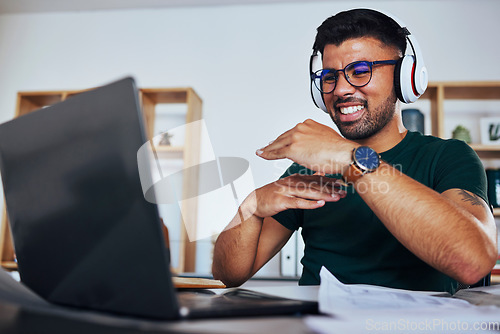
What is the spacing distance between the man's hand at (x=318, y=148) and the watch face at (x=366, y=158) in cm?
1

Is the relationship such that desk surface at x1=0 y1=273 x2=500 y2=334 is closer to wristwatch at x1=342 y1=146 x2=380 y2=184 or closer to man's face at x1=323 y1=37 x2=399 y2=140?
wristwatch at x1=342 y1=146 x2=380 y2=184

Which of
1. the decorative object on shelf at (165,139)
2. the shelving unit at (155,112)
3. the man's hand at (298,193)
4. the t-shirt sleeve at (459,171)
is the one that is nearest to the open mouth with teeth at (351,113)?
the t-shirt sleeve at (459,171)

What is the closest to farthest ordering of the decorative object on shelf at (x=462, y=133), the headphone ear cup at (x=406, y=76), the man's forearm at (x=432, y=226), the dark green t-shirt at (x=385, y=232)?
the man's forearm at (x=432, y=226)
the dark green t-shirt at (x=385, y=232)
the headphone ear cup at (x=406, y=76)
the decorative object on shelf at (x=462, y=133)

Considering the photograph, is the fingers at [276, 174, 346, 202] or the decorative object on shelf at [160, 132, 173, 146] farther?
the decorative object on shelf at [160, 132, 173, 146]

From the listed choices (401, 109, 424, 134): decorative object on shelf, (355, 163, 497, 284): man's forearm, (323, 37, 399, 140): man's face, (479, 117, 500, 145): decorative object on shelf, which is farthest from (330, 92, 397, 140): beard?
(479, 117, 500, 145): decorative object on shelf

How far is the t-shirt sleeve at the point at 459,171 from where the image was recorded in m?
0.89

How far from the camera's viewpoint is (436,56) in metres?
3.08

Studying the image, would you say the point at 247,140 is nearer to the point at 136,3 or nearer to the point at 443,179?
the point at 136,3

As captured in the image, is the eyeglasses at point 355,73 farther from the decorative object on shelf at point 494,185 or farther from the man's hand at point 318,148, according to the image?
the decorative object on shelf at point 494,185

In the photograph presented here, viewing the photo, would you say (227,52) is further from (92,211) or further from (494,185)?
(92,211)

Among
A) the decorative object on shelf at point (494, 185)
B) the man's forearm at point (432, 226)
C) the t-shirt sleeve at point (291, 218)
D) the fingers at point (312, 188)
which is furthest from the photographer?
the decorative object on shelf at point (494, 185)

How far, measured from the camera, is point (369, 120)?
120cm

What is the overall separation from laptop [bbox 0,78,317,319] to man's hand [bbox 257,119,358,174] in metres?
0.32

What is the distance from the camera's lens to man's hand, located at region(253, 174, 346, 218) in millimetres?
812
